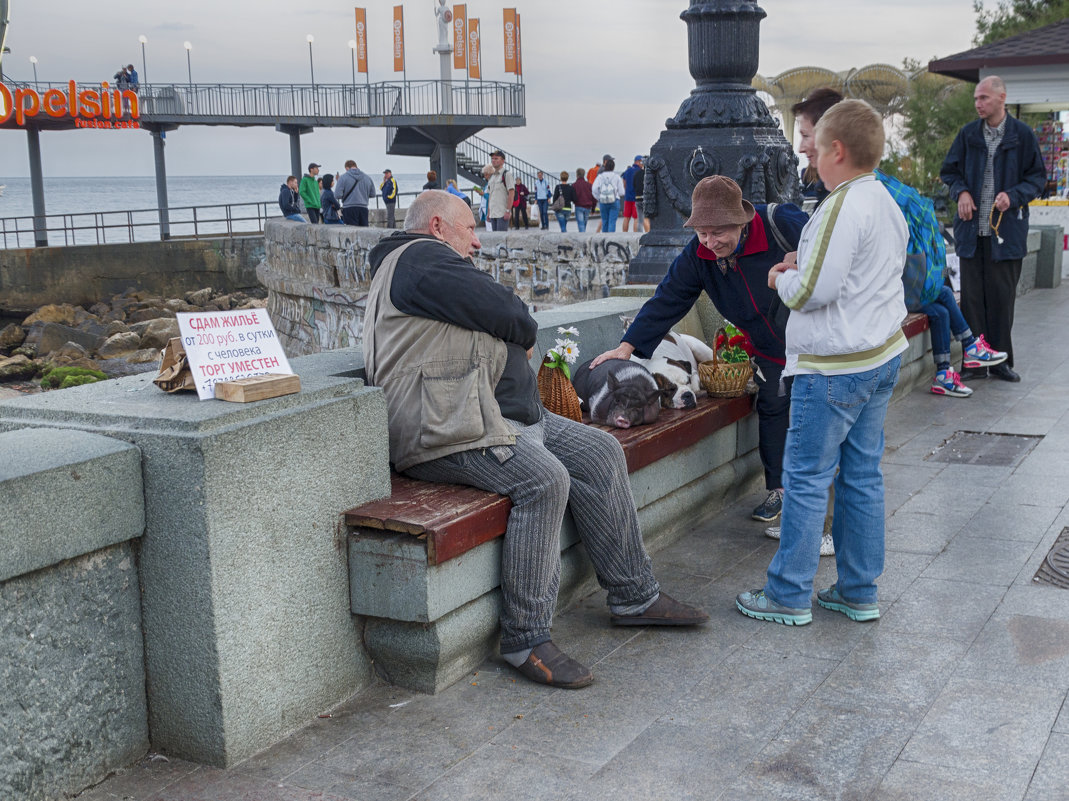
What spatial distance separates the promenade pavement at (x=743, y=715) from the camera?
10.7 feet

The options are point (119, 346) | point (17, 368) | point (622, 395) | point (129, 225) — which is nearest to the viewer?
point (622, 395)

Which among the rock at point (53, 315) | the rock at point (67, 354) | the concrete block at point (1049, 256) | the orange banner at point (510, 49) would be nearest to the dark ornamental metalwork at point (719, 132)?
the concrete block at point (1049, 256)

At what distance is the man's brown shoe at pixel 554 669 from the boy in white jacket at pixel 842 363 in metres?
0.87

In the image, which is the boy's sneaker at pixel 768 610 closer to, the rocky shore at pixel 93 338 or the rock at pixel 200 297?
the rocky shore at pixel 93 338

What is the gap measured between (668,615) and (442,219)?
5.39 feet

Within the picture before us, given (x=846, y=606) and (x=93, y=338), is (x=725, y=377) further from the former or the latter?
(x=93, y=338)

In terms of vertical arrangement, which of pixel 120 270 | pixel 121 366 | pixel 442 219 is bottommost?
pixel 121 366

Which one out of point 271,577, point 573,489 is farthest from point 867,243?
point 271,577

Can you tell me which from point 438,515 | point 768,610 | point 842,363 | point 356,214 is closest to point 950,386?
point 768,610

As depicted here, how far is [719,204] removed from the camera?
195 inches

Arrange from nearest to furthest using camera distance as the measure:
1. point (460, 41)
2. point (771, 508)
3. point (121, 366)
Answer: point (771, 508)
point (121, 366)
point (460, 41)

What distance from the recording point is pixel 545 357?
508cm

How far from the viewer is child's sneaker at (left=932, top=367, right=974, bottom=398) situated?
858 cm

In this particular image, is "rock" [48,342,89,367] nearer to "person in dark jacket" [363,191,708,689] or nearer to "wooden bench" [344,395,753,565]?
"person in dark jacket" [363,191,708,689]
